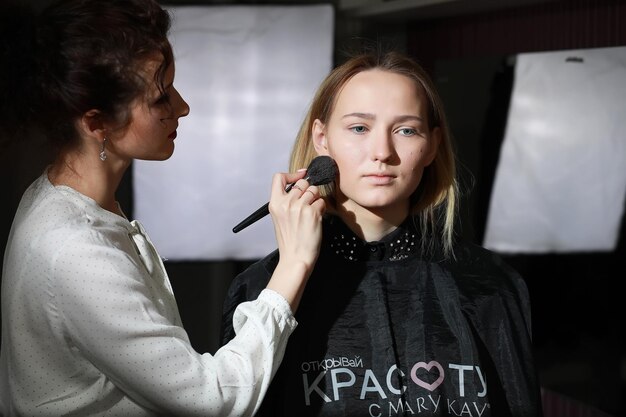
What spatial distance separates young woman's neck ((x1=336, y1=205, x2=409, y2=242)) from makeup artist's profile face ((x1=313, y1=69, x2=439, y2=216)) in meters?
0.02

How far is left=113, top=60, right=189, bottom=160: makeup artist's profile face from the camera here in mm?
1278

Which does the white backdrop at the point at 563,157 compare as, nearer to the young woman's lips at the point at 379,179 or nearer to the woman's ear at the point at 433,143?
the woman's ear at the point at 433,143

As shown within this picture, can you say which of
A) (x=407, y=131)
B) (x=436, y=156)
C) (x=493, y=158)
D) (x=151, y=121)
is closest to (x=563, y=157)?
(x=493, y=158)

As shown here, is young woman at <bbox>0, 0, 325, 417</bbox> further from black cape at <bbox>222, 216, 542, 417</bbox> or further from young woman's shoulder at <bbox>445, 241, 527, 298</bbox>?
young woman's shoulder at <bbox>445, 241, 527, 298</bbox>

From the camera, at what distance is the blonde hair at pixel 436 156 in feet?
5.25

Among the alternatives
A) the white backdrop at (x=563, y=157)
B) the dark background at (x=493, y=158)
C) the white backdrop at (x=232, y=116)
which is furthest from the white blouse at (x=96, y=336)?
the white backdrop at (x=232, y=116)

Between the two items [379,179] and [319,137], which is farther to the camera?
[319,137]

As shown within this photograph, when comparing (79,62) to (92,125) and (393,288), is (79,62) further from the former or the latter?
(393,288)

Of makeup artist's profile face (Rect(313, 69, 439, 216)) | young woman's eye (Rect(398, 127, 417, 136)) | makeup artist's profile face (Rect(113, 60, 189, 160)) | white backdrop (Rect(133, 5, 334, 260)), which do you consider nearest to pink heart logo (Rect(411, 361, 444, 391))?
makeup artist's profile face (Rect(313, 69, 439, 216))

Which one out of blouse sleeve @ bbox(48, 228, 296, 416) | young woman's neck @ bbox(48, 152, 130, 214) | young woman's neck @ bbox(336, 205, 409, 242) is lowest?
blouse sleeve @ bbox(48, 228, 296, 416)

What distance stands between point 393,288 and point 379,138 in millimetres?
288

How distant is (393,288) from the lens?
63.7 inches

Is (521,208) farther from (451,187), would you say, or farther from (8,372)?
(8,372)

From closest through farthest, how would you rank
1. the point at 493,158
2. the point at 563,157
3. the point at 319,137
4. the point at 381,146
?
the point at 381,146 → the point at 319,137 → the point at 563,157 → the point at 493,158
